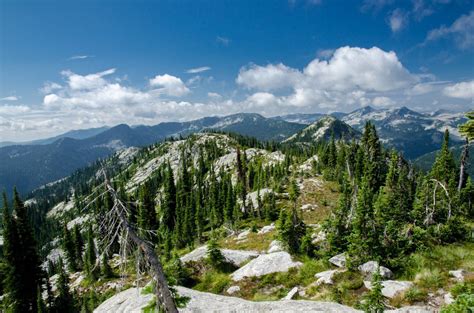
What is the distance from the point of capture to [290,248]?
27406 mm

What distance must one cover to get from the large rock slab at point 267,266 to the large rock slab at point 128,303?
346 inches

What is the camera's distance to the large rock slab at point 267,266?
72.3 ft

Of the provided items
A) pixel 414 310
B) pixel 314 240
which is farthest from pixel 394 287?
pixel 314 240

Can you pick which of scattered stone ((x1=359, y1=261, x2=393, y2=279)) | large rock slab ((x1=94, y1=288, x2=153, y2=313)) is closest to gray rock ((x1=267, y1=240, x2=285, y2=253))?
scattered stone ((x1=359, y1=261, x2=393, y2=279))

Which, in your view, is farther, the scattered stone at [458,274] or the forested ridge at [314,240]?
the scattered stone at [458,274]

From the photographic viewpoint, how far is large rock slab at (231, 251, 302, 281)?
2205cm

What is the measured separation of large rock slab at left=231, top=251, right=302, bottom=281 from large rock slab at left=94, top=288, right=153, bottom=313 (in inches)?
346

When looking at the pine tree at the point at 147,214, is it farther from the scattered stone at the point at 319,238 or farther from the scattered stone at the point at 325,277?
the scattered stone at the point at 325,277

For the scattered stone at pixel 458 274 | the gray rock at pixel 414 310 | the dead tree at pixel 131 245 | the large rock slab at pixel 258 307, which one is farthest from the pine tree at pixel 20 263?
the scattered stone at pixel 458 274

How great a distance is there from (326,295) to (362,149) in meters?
74.8

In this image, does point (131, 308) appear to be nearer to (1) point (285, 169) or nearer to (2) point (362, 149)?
(2) point (362, 149)

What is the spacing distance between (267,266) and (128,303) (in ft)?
37.0

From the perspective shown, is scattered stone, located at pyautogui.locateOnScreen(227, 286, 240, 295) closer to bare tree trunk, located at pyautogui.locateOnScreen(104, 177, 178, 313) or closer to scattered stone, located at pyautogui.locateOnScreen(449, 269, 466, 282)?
bare tree trunk, located at pyautogui.locateOnScreen(104, 177, 178, 313)

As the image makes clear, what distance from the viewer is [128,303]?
1492cm
